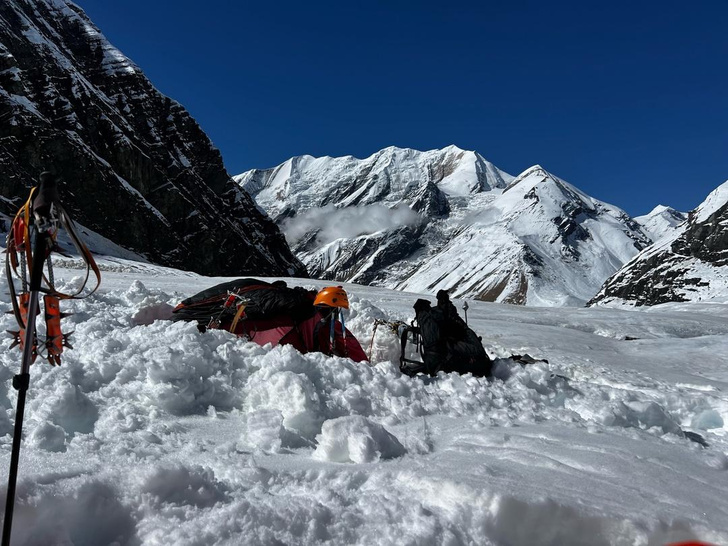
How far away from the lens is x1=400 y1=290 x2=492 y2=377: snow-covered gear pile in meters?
7.36

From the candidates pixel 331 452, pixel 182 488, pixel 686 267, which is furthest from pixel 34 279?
pixel 686 267

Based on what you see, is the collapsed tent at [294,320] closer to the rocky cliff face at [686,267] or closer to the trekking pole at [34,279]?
the trekking pole at [34,279]

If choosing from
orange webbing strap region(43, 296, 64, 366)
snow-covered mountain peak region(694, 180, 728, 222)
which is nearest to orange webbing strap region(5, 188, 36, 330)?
orange webbing strap region(43, 296, 64, 366)

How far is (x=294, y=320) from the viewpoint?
8008 millimetres

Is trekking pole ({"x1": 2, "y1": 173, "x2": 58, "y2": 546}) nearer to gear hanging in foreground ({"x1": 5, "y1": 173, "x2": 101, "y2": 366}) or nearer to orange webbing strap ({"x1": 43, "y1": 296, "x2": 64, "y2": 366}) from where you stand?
gear hanging in foreground ({"x1": 5, "y1": 173, "x2": 101, "y2": 366})

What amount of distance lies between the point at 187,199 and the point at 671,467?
103 meters

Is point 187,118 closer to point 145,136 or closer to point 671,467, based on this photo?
point 145,136

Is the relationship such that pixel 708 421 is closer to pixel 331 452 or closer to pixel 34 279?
pixel 331 452

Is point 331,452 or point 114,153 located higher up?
point 114,153

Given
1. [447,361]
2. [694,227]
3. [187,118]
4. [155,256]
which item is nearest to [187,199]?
[155,256]

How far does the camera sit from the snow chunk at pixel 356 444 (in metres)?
3.91

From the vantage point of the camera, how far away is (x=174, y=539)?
274 cm

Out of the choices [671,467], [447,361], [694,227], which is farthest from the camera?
[694,227]

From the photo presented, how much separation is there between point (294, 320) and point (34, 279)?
5559 mm
